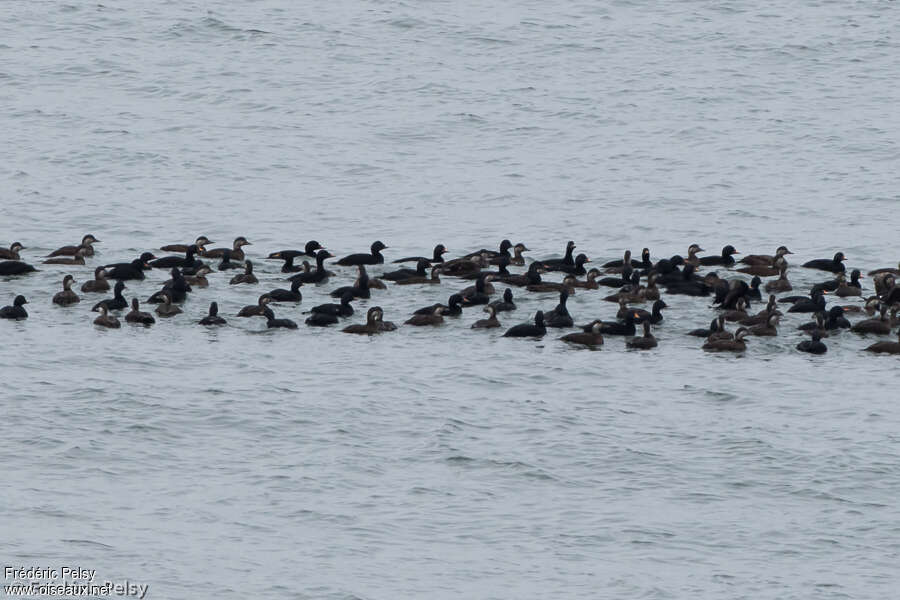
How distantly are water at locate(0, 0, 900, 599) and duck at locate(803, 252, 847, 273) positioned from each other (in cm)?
39

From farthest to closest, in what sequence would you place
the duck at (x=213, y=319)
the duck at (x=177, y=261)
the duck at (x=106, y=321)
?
the duck at (x=177, y=261) < the duck at (x=213, y=319) < the duck at (x=106, y=321)

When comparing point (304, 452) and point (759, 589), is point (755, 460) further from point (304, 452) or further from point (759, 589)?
point (304, 452)

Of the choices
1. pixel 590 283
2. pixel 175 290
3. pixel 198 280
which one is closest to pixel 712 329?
pixel 590 283

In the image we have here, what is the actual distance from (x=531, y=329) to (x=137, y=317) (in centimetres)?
649

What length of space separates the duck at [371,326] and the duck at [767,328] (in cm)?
604

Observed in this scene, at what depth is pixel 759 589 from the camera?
17.7 meters

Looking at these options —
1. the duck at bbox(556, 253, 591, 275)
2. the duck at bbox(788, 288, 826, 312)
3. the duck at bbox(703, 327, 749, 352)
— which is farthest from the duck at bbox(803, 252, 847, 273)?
the duck at bbox(703, 327, 749, 352)

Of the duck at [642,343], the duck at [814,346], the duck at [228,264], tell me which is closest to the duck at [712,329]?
the duck at [642,343]

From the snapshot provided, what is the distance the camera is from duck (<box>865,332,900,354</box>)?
86.5 ft

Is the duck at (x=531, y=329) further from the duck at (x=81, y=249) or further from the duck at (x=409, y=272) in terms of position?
the duck at (x=81, y=249)

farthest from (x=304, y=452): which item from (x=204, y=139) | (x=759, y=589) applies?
(x=204, y=139)

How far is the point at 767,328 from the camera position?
27250 millimetres

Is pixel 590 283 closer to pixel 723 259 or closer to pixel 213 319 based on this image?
pixel 723 259

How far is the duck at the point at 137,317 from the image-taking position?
2734 cm
